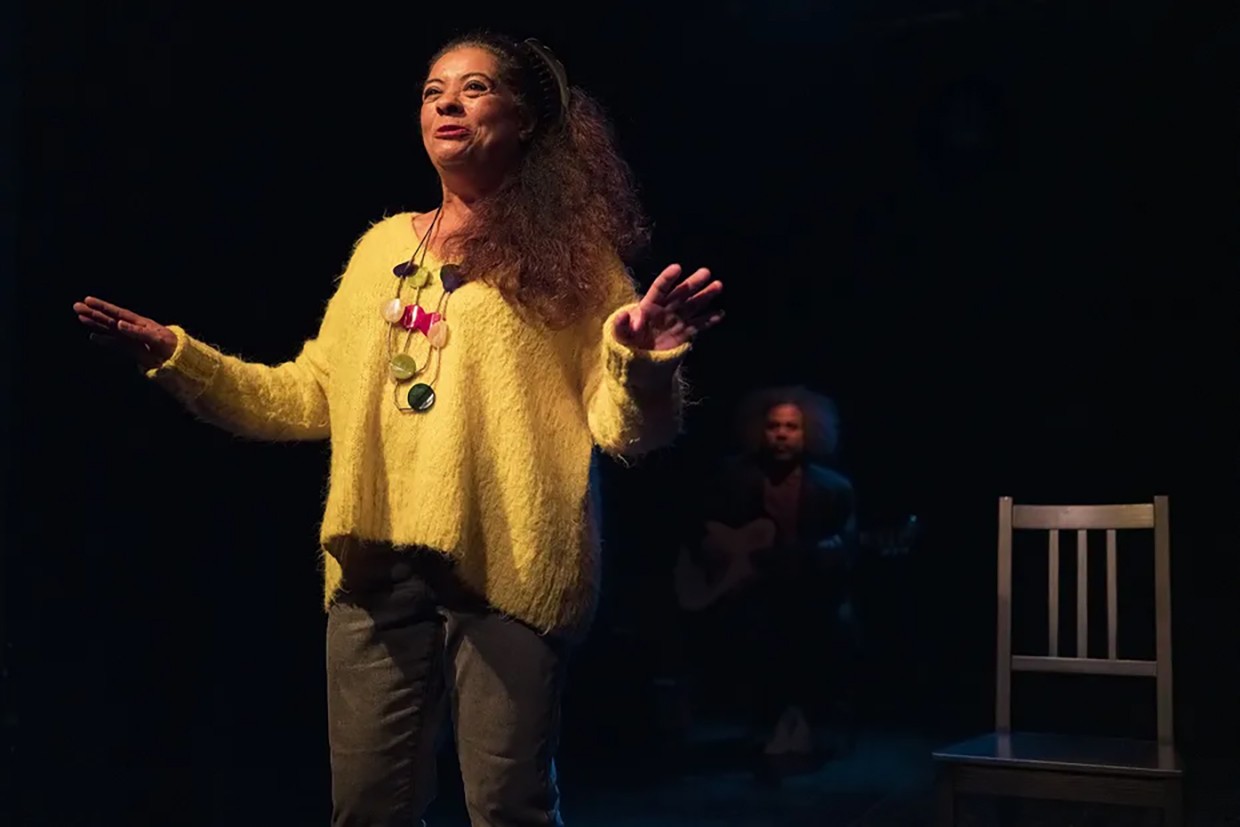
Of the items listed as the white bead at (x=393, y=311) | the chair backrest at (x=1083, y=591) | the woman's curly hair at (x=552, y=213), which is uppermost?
the woman's curly hair at (x=552, y=213)

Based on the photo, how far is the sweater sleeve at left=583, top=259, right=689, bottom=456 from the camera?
129 centimetres

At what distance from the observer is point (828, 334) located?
271cm

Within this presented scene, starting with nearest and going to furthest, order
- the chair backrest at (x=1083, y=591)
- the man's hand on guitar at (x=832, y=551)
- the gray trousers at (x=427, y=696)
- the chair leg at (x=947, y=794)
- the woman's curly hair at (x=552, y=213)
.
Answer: the gray trousers at (x=427, y=696) < the woman's curly hair at (x=552, y=213) < the chair leg at (x=947, y=794) < the chair backrest at (x=1083, y=591) < the man's hand on guitar at (x=832, y=551)

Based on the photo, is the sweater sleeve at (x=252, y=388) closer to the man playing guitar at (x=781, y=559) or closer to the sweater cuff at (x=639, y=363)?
the sweater cuff at (x=639, y=363)

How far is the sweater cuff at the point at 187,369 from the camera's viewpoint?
1.50m

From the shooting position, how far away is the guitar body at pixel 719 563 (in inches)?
111

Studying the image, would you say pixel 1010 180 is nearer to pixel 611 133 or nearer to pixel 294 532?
pixel 611 133

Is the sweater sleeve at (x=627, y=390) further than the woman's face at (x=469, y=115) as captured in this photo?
No

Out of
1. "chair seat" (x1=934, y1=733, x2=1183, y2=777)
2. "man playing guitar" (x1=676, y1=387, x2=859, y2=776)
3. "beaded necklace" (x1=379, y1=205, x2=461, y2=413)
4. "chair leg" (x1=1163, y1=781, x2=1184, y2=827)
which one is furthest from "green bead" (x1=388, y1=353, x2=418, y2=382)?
"man playing guitar" (x1=676, y1=387, x2=859, y2=776)

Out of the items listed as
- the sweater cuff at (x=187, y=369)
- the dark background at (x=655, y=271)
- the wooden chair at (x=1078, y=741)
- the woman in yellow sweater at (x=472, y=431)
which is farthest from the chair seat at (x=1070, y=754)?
the sweater cuff at (x=187, y=369)

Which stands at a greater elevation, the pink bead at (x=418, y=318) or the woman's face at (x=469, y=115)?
the woman's face at (x=469, y=115)

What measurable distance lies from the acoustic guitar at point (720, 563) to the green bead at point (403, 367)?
1493mm

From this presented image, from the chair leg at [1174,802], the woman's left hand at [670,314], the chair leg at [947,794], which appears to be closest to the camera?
the woman's left hand at [670,314]

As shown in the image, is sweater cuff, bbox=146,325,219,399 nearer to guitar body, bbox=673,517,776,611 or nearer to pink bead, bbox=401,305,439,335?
pink bead, bbox=401,305,439,335
